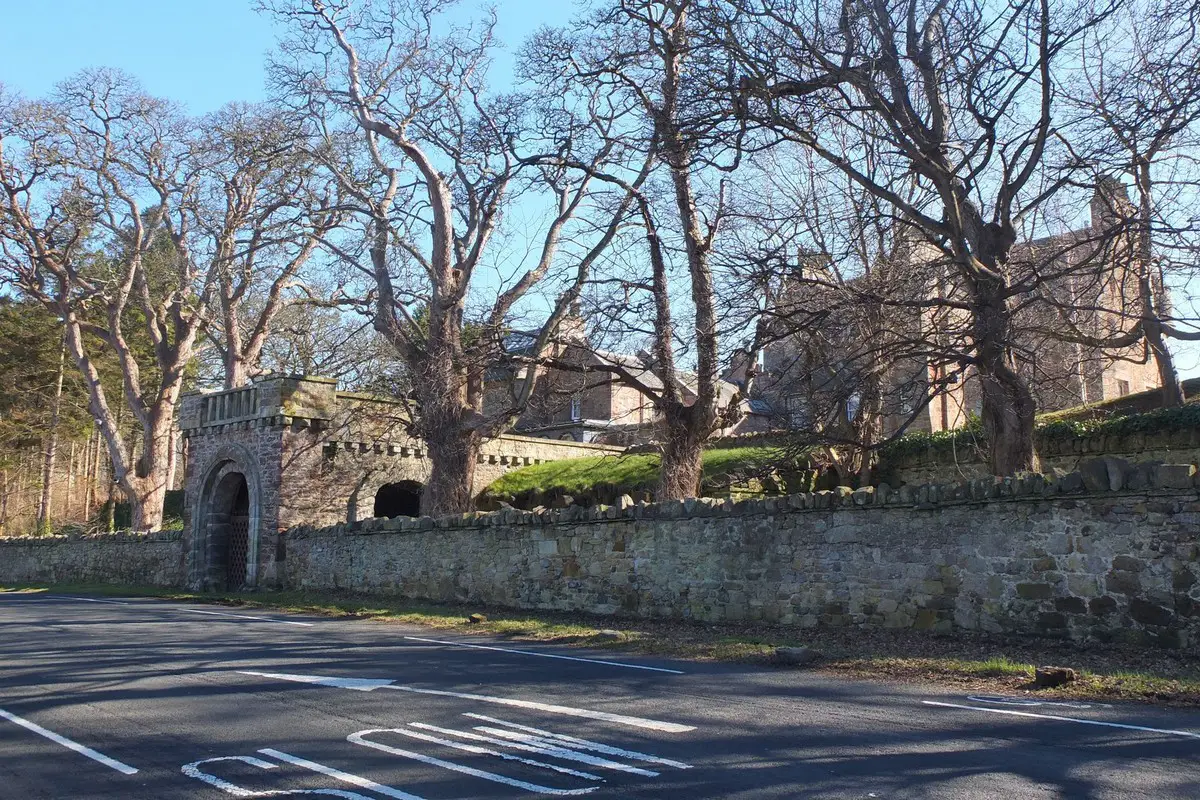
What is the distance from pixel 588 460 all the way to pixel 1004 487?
62.0 ft

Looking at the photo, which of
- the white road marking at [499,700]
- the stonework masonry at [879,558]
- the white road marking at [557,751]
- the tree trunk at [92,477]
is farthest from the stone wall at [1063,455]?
the tree trunk at [92,477]

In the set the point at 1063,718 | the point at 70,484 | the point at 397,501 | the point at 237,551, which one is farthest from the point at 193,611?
the point at 70,484

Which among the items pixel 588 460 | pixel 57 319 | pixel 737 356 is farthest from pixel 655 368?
pixel 57 319

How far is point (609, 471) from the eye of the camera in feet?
90.2

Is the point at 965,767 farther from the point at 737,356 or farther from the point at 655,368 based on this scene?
the point at 655,368

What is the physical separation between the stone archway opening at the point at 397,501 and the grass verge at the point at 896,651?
12364 millimetres

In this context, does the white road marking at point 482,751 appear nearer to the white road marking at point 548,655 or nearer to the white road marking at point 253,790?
the white road marking at point 253,790

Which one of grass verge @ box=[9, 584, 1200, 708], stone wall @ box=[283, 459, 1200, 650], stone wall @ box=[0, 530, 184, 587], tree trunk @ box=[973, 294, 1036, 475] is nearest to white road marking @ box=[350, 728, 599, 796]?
grass verge @ box=[9, 584, 1200, 708]

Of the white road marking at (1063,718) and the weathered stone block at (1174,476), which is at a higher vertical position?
the weathered stone block at (1174,476)

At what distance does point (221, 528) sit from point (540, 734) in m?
24.2

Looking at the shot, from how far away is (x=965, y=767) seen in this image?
616 centimetres

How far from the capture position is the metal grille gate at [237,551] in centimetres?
2816

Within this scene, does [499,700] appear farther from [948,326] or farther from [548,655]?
[948,326]

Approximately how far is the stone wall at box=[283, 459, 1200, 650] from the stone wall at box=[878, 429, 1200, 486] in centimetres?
303
